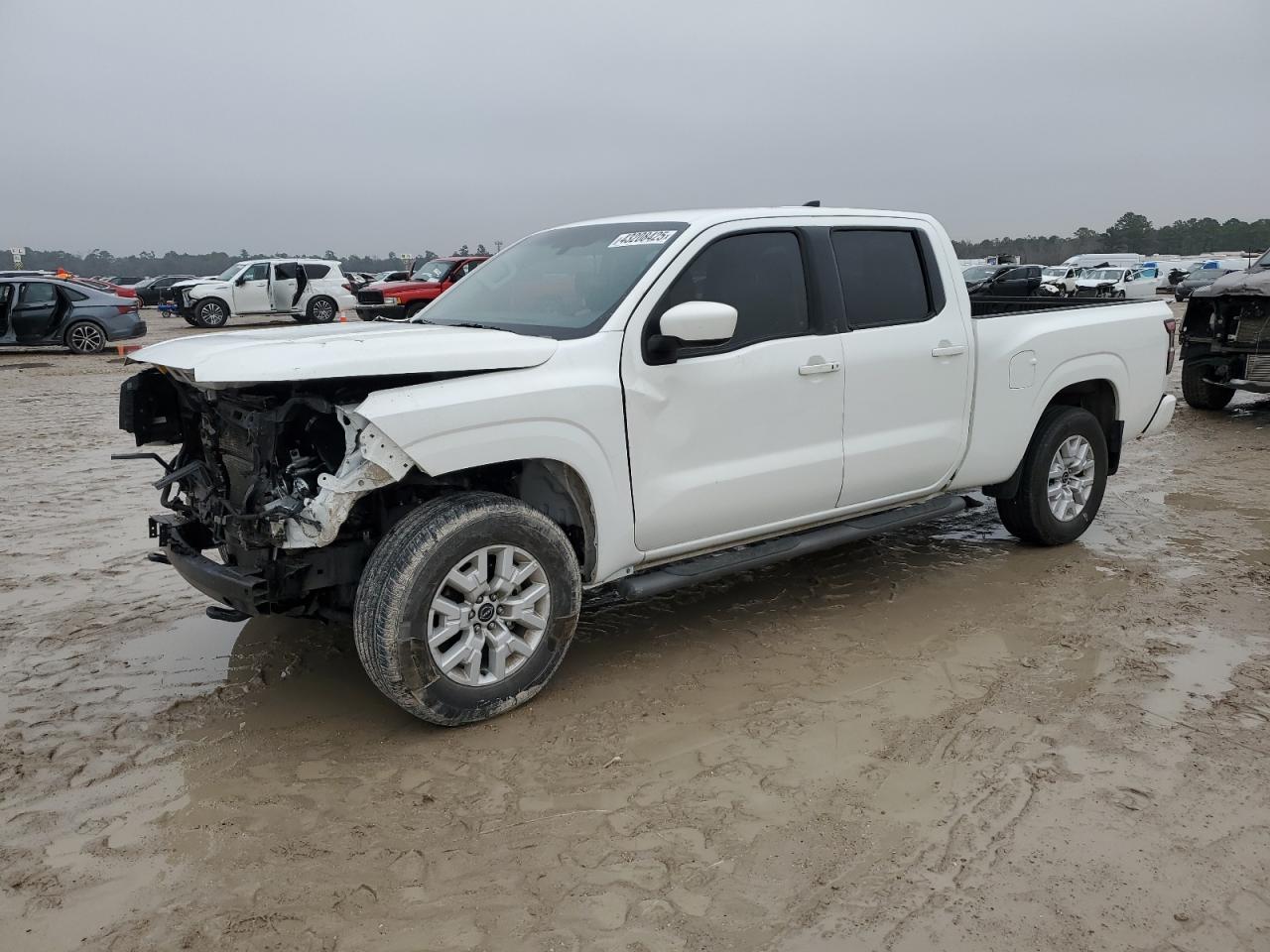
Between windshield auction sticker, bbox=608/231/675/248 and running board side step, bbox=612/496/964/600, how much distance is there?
4.56 ft

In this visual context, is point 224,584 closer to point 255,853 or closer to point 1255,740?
point 255,853

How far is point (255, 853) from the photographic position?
3.02 metres

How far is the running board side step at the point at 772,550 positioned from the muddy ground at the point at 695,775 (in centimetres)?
39

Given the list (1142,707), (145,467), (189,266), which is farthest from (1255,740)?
(189,266)

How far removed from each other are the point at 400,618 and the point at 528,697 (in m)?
0.68

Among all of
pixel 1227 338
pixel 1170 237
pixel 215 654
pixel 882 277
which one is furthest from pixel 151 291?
pixel 1170 237

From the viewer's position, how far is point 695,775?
11.3 ft

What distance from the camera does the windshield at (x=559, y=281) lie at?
13.8 feet

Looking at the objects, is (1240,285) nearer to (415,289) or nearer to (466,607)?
(466,607)

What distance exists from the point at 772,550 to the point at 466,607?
152cm

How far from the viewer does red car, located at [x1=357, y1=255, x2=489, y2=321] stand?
21.8 meters

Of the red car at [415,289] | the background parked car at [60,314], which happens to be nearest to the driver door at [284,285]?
the red car at [415,289]

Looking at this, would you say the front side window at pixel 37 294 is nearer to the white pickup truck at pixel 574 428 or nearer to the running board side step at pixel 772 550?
the white pickup truck at pixel 574 428

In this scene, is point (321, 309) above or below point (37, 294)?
below
